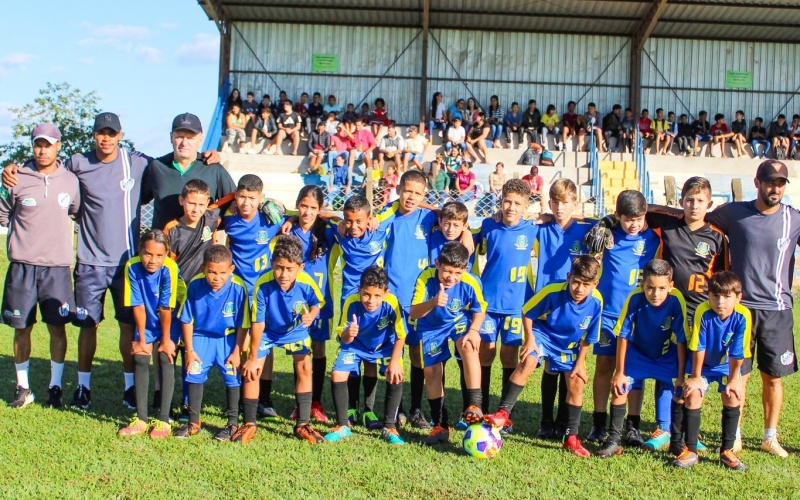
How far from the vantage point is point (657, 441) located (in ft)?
19.8

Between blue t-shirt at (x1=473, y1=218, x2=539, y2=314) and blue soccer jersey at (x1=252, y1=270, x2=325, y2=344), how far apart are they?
149cm

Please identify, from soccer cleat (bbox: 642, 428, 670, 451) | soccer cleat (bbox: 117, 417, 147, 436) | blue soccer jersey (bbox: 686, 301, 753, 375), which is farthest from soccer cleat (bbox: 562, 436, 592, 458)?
soccer cleat (bbox: 117, 417, 147, 436)

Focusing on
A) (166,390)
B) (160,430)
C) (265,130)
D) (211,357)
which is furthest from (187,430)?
(265,130)

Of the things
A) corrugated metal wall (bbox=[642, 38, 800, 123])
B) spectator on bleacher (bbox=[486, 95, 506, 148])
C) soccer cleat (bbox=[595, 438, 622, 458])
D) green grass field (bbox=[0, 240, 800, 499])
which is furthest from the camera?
corrugated metal wall (bbox=[642, 38, 800, 123])

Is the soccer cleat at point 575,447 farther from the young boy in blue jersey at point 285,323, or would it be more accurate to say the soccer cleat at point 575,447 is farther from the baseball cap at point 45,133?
the baseball cap at point 45,133

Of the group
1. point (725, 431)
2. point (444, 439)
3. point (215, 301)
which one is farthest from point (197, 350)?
point (725, 431)

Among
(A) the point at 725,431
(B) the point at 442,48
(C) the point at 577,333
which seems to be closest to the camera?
(A) the point at 725,431

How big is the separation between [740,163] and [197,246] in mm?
19767

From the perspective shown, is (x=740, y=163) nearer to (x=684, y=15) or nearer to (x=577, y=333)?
(x=684, y=15)

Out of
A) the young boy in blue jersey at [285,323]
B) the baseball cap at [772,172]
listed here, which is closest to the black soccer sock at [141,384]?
the young boy in blue jersey at [285,323]

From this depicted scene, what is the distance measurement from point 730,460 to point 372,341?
2.75 meters

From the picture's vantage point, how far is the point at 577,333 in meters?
6.10

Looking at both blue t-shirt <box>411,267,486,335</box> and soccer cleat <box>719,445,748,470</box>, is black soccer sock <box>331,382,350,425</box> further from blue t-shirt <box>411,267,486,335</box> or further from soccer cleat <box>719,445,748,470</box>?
soccer cleat <box>719,445,748,470</box>

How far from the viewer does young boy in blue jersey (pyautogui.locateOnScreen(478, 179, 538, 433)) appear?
654 cm
